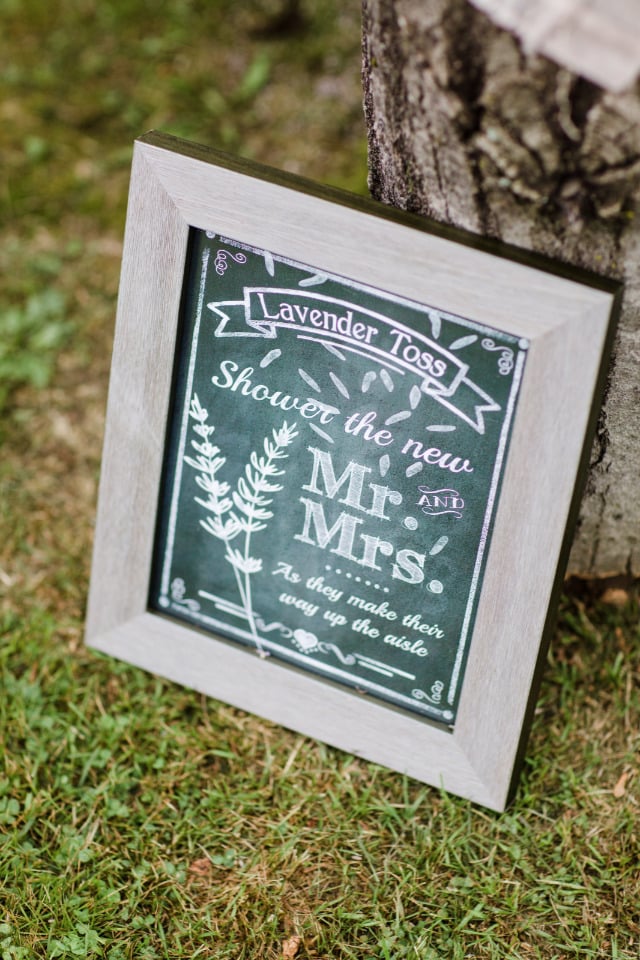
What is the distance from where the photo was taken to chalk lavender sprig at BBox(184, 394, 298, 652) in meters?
1.64

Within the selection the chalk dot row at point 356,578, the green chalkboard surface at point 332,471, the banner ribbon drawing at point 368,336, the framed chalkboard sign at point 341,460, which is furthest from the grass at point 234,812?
the banner ribbon drawing at point 368,336

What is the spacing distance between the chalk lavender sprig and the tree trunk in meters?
0.43

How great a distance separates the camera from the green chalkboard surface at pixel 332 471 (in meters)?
1.47

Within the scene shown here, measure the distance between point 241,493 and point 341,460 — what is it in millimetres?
191

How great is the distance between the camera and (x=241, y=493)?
1.68 meters

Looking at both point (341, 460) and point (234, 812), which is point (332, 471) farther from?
point (234, 812)

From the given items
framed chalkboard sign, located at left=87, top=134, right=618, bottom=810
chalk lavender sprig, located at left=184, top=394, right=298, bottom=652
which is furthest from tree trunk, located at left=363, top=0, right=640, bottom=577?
chalk lavender sprig, located at left=184, top=394, right=298, bottom=652

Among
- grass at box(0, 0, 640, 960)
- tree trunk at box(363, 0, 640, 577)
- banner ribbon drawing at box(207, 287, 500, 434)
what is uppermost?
tree trunk at box(363, 0, 640, 577)

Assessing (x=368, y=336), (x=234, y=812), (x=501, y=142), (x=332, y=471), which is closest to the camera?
(x=501, y=142)

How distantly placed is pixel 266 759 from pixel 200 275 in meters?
0.81

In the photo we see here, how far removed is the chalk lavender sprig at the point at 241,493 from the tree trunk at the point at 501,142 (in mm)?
433

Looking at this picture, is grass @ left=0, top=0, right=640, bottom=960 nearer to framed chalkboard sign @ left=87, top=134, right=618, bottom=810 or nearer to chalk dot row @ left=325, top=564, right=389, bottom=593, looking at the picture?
framed chalkboard sign @ left=87, top=134, right=618, bottom=810

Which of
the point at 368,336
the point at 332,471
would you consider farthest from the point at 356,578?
the point at 368,336

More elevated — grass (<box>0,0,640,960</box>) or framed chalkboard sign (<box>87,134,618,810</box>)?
framed chalkboard sign (<box>87,134,618,810</box>)
